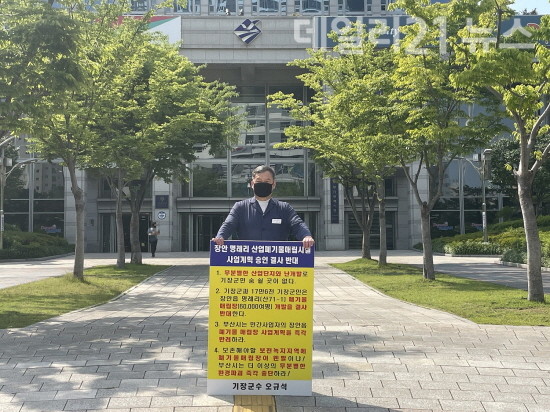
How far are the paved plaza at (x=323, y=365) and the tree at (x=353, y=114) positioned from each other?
25.7 ft

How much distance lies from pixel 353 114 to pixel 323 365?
1234cm

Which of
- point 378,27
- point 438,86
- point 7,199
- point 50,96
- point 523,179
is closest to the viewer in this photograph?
point 50,96

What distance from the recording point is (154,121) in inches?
824

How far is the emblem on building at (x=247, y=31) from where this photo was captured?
3769 centimetres

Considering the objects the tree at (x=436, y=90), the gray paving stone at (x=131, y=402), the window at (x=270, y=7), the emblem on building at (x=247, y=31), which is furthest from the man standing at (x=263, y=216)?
the window at (x=270, y=7)

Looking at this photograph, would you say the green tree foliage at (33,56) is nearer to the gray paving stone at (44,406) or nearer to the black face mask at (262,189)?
the black face mask at (262,189)

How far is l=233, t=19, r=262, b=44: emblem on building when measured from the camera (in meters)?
37.7

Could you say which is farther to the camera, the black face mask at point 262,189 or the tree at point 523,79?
the tree at point 523,79

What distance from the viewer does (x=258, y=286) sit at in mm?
4691

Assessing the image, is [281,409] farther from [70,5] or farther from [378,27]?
[378,27]

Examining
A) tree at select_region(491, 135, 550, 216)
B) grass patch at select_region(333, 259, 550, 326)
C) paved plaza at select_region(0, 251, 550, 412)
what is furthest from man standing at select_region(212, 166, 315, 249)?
tree at select_region(491, 135, 550, 216)

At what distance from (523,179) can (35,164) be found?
34.8m

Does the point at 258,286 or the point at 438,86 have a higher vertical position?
the point at 438,86

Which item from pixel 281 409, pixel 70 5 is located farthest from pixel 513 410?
pixel 70 5
